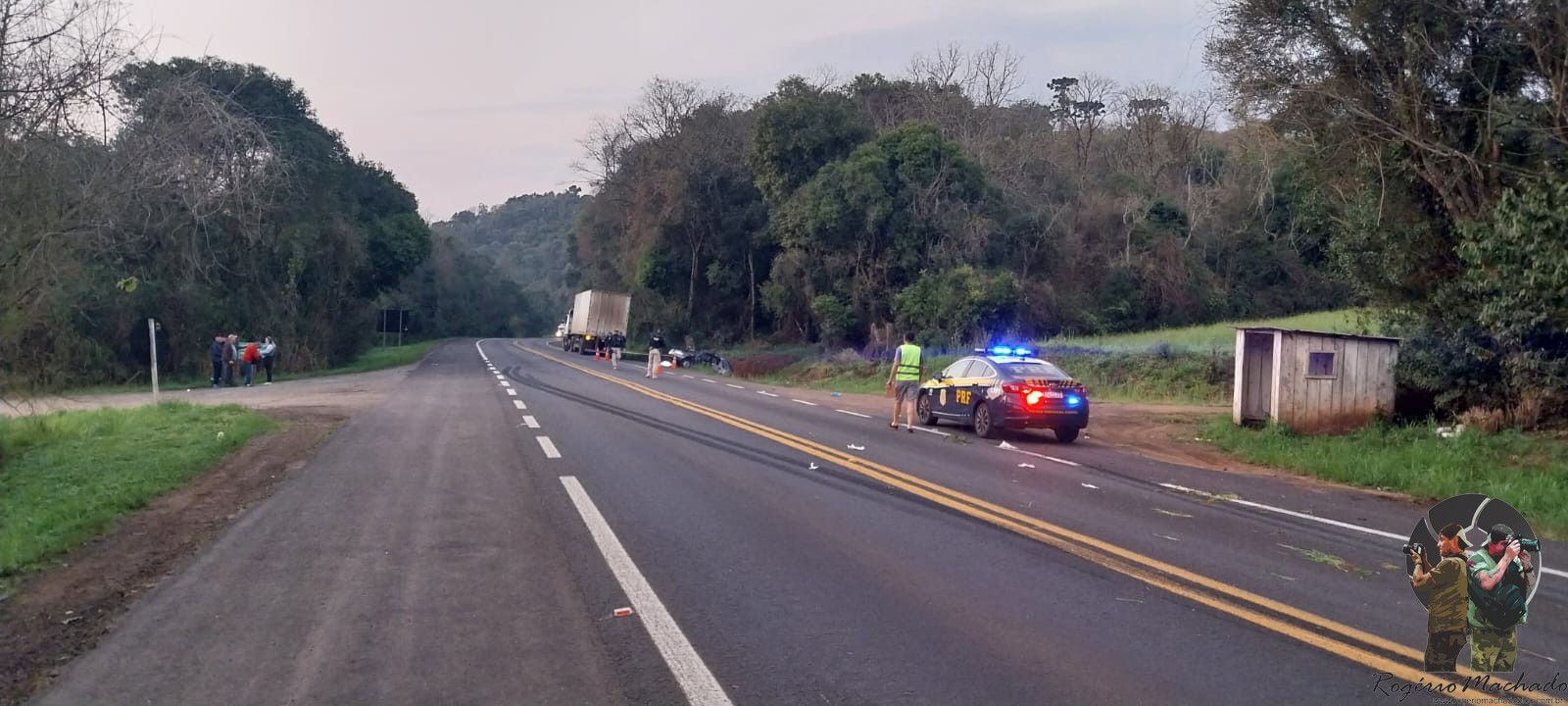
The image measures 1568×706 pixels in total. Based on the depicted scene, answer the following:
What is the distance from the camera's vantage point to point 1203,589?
305 inches

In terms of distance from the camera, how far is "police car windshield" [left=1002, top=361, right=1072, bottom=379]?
60.1 ft

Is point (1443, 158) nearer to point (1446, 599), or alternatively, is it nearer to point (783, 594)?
point (1446, 599)

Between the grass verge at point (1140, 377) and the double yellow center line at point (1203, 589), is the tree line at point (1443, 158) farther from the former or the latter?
the double yellow center line at point (1203, 589)

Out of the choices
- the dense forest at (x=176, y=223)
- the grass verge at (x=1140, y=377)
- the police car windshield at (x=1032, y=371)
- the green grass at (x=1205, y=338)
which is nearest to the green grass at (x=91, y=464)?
the dense forest at (x=176, y=223)

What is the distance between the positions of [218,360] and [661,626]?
3268cm

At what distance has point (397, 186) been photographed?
59.1 meters

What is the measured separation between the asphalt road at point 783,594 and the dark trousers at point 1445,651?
0.26 ft

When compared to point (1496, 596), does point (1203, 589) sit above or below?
below

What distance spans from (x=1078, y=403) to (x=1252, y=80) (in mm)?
5826

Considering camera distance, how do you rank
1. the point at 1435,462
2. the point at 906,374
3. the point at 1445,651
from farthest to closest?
the point at 906,374 < the point at 1435,462 < the point at 1445,651

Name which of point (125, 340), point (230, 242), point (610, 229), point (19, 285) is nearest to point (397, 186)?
point (610, 229)

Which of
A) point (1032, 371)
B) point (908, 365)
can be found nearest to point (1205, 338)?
point (908, 365)

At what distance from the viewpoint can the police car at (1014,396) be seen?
17984 millimetres

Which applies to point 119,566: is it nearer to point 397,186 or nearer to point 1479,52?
point 1479,52
